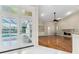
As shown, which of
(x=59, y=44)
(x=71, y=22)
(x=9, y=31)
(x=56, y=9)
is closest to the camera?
(x=9, y=31)

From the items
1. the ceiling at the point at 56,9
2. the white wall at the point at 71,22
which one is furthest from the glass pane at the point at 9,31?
the white wall at the point at 71,22

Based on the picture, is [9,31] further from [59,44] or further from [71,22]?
[71,22]

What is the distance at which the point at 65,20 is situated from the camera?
415 inches

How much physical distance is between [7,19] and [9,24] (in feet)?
0.81

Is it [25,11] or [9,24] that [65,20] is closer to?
[25,11]

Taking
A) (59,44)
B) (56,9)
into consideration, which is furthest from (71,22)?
(59,44)

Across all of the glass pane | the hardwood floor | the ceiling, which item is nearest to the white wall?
the ceiling

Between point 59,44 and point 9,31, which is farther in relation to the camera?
point 59,44
